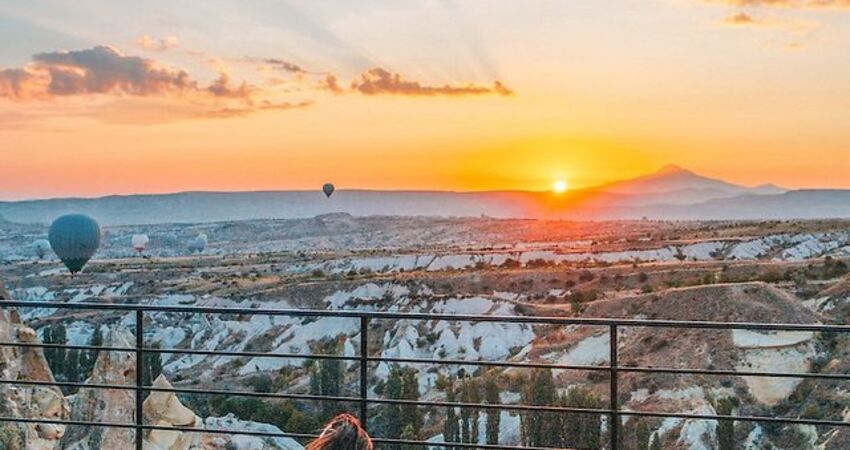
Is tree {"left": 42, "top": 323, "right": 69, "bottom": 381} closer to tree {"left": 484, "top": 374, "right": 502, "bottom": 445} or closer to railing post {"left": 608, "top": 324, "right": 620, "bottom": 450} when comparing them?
tree {"left": 484, "top": 374, "right": 502, "bottom": 445}

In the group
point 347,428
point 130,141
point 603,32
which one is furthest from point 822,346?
point 130,141

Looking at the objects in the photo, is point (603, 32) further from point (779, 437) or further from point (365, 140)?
point (365, 140)

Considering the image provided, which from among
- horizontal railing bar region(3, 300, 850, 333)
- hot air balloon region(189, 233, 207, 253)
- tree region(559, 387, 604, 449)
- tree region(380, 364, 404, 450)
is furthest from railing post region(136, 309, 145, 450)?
hot air balloon region(189, 233, 207, 253)

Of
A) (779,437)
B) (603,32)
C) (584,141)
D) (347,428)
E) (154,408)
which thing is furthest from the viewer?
(584,141)

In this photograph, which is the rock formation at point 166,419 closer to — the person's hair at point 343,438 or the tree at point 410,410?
the tree at point 410,410

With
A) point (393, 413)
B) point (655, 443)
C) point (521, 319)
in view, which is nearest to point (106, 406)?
point (393, 413)

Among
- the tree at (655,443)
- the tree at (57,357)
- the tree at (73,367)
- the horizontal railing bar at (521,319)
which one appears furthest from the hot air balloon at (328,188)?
the horizontal railing bar at (521,319)
